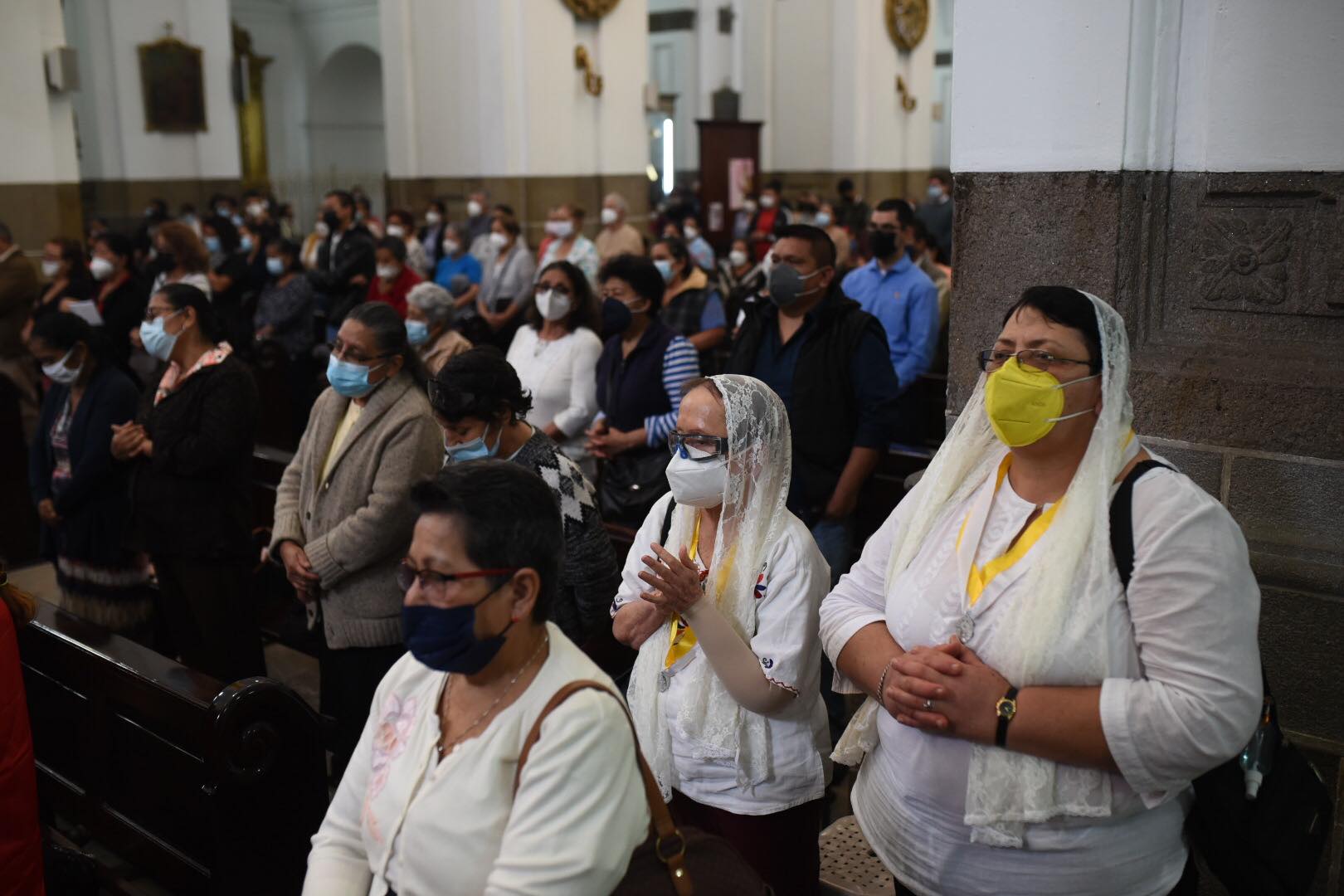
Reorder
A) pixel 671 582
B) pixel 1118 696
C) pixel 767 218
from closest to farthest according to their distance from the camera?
pixel 1118 696, pixel 671 582, pixel 767 218

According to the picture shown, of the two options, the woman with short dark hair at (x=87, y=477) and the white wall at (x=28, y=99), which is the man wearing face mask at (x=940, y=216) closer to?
the woman with short dark hair at (x=87, y=477)

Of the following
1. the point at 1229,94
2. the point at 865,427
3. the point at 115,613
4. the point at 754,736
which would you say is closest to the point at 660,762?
the point at 754,736

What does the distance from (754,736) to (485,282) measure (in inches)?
298

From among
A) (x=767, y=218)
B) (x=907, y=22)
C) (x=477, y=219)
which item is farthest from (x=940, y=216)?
(x=907, y=22)

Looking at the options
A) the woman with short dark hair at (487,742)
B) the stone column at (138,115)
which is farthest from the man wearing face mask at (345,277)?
the stone column at (138,115)

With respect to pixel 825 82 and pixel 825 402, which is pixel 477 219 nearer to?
pixel 825 82

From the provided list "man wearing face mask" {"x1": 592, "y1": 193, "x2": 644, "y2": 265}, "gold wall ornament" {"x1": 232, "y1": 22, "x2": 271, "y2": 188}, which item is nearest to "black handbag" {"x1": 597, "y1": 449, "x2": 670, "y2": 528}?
"man wearing face mask" {"x1": 592, "y1": 193, "x2": 644, "y2": 265}

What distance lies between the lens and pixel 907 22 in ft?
56.4

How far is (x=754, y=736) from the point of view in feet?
8.22

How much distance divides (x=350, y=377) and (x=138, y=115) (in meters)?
12.0

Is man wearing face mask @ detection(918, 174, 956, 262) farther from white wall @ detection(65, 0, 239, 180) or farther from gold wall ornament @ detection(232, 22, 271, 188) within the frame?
gold wall ornament @ detection(232, 22, 271, 188)

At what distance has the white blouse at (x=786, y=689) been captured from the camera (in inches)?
98.2

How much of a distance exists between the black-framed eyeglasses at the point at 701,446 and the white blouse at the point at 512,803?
77 centimetres

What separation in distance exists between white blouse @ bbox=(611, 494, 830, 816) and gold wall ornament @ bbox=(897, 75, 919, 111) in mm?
16158
